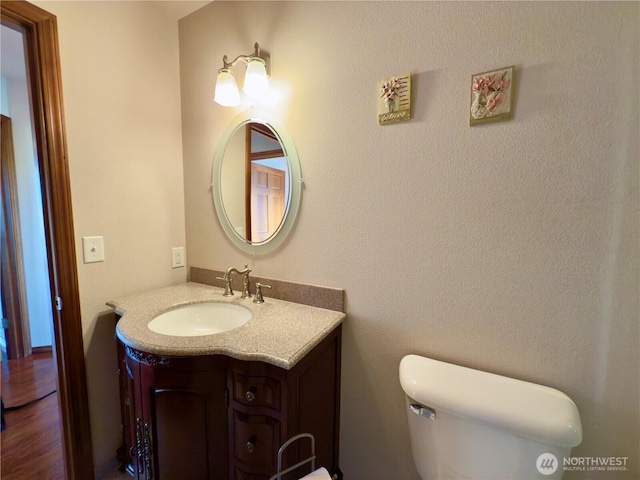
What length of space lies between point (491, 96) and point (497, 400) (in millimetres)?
909

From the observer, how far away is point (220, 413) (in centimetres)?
94

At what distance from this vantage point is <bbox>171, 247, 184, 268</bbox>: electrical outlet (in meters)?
1.56

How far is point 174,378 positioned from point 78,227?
31.2 inches

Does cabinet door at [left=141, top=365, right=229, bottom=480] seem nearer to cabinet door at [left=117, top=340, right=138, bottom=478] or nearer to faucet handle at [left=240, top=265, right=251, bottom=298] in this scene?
cabinet door at [left=117, top=340, right=138, bottom=478]

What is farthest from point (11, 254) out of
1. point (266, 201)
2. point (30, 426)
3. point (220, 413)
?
point (220, 413)

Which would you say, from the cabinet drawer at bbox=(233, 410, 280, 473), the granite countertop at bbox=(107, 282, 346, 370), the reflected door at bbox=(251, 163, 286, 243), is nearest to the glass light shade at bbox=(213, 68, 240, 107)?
the reflected door at bbox=(251, 163, 286, 243)

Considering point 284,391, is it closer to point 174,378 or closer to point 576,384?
point 174,378

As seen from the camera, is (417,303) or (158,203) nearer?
(417,303)

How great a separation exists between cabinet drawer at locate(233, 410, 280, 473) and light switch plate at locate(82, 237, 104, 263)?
932 mm

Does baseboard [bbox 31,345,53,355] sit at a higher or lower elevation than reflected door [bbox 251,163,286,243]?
lower

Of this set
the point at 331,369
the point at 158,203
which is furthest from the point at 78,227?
the point at 331,369

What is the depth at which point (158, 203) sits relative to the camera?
147 cm

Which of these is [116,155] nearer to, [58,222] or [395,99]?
[58,222]

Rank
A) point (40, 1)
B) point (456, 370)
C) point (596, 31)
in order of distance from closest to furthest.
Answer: point (596, 31)
point (456, 370)
point (40, 1)
